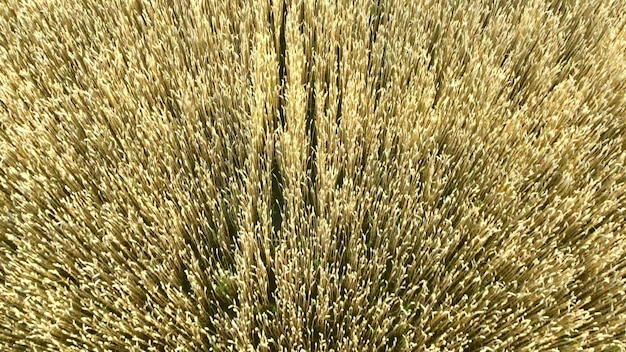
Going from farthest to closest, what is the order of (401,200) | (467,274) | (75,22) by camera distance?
(75,22) → (401,200) → (467,274)

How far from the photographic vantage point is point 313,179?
1.73m

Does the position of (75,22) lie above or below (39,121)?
above

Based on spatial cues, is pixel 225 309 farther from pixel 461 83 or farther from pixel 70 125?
pixel 461 83

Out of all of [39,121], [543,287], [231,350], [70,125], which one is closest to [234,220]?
[231,350]

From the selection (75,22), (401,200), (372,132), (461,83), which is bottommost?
(401,200)

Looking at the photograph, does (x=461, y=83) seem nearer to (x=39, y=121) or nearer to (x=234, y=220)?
(x=234, y=220)

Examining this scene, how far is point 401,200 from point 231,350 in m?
0.71

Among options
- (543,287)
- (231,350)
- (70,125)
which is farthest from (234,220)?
(543,287)

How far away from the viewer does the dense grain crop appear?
135cm

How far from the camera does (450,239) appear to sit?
4.78 ft

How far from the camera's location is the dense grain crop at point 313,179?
4.43 feet

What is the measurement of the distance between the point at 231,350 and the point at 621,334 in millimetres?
1129

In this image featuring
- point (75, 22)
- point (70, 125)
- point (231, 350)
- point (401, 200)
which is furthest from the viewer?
point (75, 22)

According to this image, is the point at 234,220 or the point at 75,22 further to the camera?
the point at 75,22
